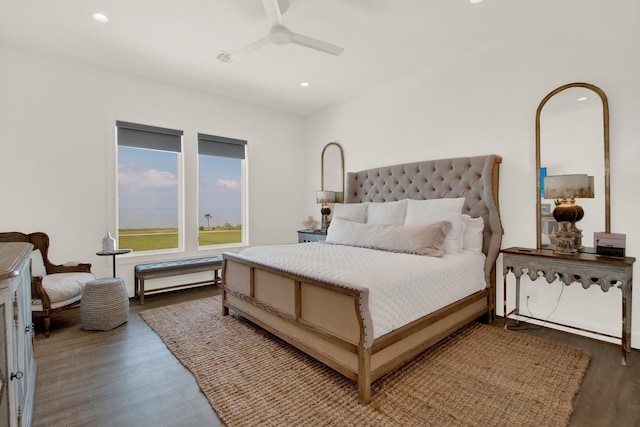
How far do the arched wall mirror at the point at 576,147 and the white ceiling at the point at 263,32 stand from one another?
2.45 feet

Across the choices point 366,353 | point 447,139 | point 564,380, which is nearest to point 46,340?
point 366,353

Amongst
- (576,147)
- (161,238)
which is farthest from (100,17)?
(576,147)

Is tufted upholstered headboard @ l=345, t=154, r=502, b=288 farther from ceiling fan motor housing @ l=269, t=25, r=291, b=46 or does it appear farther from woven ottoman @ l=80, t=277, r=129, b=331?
woven ottoman @ l=80, t=277, r=129, b=331

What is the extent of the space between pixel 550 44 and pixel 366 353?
3.29 m

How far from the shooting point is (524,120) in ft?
10.3

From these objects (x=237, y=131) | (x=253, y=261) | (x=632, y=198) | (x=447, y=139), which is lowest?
(x=253, y=261)

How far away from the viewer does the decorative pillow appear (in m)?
2.78

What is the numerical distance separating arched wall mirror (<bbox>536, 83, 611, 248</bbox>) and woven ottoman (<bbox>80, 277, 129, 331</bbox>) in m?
4.15

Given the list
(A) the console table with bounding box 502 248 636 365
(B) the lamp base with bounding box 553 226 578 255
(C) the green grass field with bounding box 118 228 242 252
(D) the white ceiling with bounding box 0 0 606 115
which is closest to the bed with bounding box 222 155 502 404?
(A) the console table with bounding box 502 248 636 365

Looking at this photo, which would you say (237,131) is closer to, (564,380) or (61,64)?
(61,64)

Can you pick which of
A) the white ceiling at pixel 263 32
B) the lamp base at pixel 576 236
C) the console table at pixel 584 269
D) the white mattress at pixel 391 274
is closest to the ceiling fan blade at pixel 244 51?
the white ceiling at pixel 263 32

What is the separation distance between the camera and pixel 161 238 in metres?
4.91

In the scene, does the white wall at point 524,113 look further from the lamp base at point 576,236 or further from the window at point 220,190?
the window at point 220,190

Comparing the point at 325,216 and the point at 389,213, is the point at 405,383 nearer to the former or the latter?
the point at 389,213
